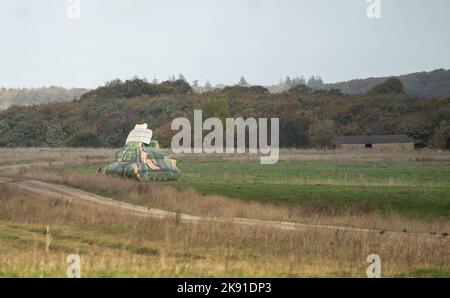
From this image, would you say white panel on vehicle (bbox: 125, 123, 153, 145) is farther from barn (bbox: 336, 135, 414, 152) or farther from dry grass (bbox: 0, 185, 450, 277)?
barn (bbox: 336, 135, 414, 152)

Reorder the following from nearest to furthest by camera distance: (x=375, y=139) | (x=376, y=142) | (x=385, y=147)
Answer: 1. (x=385, y=147)
2. (x=376, y=142)
3. (x=375, y=139)

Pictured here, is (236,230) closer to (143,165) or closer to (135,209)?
(135,209)

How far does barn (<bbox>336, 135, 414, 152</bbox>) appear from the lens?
4796 inches

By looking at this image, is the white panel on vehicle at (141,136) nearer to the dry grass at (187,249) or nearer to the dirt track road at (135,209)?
the dirt track road at (135,209)

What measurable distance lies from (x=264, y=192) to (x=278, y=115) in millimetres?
97784

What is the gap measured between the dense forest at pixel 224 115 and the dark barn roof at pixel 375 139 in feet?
6.84

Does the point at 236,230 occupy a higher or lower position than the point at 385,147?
higher

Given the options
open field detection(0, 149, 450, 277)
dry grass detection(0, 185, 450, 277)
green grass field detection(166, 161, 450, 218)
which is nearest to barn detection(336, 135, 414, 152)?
green grass field detection(166, 161, 450, 218)

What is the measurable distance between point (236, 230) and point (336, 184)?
26.3m

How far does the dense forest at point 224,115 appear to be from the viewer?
12500cm

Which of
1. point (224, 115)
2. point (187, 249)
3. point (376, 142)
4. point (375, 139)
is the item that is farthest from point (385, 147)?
point (187, 249)

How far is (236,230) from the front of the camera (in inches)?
1069
